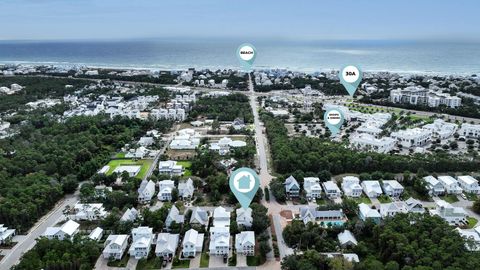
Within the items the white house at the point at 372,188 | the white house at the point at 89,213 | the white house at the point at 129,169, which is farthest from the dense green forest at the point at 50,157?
the white house at the point at 372,188

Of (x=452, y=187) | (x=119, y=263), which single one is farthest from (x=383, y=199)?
(x=119, y=263)

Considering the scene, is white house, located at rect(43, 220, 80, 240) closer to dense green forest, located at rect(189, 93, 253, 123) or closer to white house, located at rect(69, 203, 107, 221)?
white house, located at rect(69, 203, 107, 221)

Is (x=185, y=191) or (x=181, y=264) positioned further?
(x=185, y=191)

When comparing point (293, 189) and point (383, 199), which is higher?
point (293, 189)

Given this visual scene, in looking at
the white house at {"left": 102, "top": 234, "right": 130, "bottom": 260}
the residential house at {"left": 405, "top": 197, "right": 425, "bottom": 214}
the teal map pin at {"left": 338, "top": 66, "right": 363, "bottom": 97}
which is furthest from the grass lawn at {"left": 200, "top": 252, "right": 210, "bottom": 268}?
the teal map pin at {"left": 338, "top": 66, "right": 363, "bottom": 97}

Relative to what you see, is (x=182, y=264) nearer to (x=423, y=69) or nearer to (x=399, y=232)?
(x=399, y=232)

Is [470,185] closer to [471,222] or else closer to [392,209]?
[471,222]
